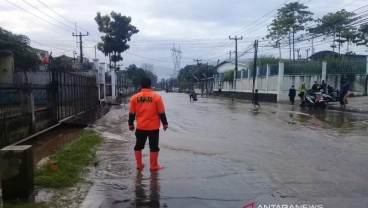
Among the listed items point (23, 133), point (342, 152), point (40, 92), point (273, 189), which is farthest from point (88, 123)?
point (273, 189)

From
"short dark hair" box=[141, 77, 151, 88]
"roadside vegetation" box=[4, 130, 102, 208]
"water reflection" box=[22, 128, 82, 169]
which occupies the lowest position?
"water reflection" box=[22, 128, 82, 169]

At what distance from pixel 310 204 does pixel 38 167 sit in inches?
183

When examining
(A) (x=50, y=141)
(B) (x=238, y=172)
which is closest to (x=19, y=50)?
(A) (x=50, y=141)

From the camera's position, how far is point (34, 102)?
12.4 m

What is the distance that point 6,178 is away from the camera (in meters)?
5.30

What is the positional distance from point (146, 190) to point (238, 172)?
1.98 metres

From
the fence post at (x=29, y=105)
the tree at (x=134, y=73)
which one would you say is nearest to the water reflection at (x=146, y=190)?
the fence post at (x=29, y=105)

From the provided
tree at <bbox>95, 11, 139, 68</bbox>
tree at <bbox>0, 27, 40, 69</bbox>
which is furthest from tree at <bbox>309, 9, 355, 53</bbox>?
tree at <bbox>0, 27, 40, 69</bbox>

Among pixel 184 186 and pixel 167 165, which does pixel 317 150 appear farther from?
pixel 184 186

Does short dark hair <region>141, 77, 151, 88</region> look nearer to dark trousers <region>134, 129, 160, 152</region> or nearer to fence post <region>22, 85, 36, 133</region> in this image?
dark trousers <region>134, 129, 160, 152</region>

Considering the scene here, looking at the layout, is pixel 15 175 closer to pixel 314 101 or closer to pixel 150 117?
pixel 150 117

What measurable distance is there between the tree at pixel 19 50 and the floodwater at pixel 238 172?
22.7 m

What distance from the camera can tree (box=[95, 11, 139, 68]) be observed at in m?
46.7

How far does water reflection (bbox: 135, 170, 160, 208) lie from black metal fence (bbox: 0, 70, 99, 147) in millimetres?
4526
